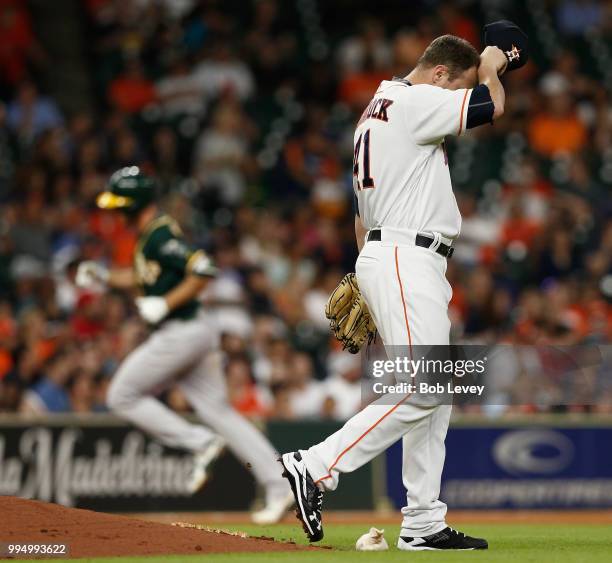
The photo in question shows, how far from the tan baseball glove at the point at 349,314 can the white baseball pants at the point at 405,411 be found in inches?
13.7

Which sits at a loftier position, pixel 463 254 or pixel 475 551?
pixel 463 254

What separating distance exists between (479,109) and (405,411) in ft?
4.67

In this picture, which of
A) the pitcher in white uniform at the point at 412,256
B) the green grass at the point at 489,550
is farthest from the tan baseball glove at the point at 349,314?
the green grass at the point at 489,550

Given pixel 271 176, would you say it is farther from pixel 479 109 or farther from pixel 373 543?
pixel 373 543

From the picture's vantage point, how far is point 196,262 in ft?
32.1

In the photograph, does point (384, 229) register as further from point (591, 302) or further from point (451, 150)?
point (451, 150)

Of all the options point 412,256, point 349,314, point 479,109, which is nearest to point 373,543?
point 349,314

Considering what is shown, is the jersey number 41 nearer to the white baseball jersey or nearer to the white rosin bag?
the white baseball jersey

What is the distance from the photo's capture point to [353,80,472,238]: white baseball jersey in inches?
256

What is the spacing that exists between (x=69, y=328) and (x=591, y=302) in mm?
5159

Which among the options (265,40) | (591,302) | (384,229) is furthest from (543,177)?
(384,229)

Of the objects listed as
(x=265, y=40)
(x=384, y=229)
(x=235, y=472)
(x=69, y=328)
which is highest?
(x=265, y=40)

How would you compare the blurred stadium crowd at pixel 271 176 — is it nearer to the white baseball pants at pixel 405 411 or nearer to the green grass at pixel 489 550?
the green grass at pixel 489 550

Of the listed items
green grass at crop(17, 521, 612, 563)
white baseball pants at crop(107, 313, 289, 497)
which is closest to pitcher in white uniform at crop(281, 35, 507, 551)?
green grass at crop(17, 521, 612, 563)
